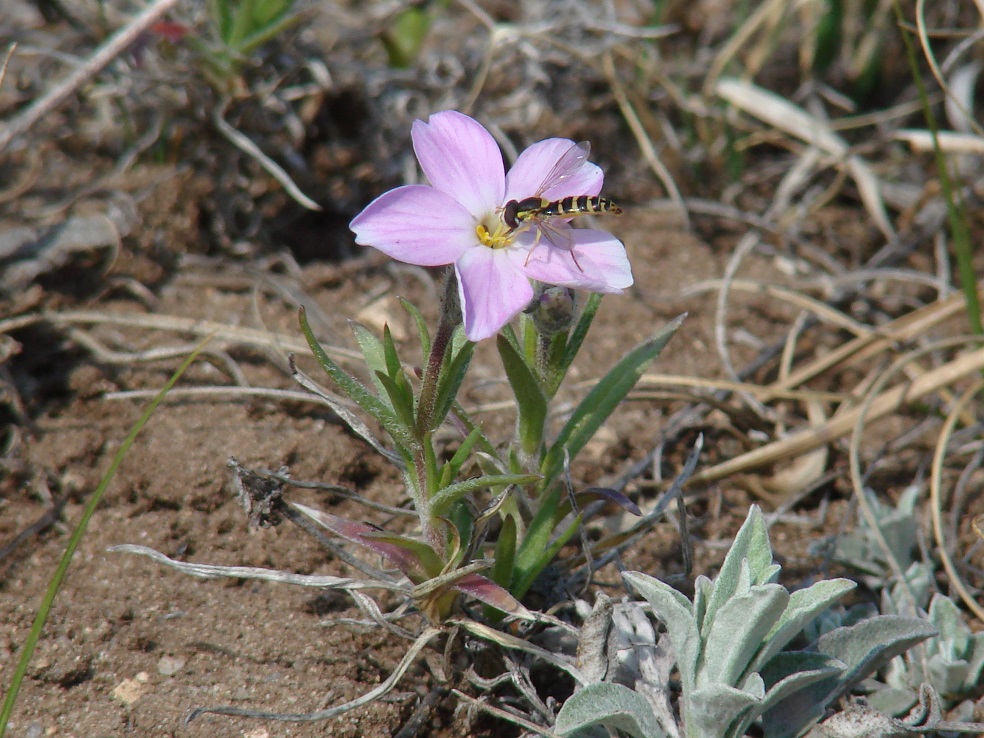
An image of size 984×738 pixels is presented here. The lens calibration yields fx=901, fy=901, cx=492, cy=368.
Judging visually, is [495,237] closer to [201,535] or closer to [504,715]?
[504,715]

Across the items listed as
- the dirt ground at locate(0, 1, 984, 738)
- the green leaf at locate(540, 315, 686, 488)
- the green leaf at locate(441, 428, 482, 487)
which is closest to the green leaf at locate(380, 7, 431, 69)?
the dirt ground at locate(0, 1, 984, 738)

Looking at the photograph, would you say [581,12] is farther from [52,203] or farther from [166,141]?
[52,203]

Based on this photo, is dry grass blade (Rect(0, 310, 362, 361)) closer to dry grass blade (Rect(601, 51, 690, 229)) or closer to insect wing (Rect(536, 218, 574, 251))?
insect wing (Rect(536, 218, 574, 251))


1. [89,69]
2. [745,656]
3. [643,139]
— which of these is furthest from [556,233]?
[643,139]

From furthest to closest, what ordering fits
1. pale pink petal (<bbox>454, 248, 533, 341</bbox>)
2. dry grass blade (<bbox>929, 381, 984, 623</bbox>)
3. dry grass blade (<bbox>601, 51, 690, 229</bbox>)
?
dry grass blade (<bbox>601, 51, 690, 229</bbox>) < dry grass blade (<bbox>929, 381, 984, 623</bbox>) < pale pink petal (<bbox>454, 248, 533, 341</bbox>)

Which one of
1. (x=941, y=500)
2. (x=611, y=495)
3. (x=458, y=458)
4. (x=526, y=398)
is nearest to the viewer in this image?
(x=458, y=458)

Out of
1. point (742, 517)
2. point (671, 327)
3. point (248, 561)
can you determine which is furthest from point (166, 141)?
point (742, 517)
